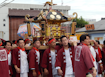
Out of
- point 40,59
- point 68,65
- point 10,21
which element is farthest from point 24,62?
point 10,21

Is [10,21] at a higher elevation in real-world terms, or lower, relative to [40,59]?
higher

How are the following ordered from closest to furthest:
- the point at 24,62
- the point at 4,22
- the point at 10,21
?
1. the point at 24,62
2. the point at 4,22
3. the point at 10,21

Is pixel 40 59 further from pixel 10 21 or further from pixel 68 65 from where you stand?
pixel 10 21

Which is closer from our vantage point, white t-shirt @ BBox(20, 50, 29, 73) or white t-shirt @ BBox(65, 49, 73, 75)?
white t-shirt @ BBox(65, 49, 73, 75)

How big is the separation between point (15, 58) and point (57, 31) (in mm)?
4442

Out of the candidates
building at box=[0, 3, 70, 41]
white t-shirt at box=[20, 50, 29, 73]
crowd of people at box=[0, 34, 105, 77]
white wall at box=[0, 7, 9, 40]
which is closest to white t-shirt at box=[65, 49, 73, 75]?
crowd of people at box=[0, 34, 105, 77]

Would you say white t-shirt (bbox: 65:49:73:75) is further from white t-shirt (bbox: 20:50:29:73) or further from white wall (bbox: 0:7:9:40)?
white wall (bbox: 0:7:9:40)

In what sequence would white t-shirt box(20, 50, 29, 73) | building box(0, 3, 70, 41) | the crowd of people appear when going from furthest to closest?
building box(0, 3, 70, 41) → white t-shirt box(20, 50, 29, 73) → the crowd of people

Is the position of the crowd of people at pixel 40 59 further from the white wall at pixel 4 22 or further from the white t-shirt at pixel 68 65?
the white wall at pixel 4 22

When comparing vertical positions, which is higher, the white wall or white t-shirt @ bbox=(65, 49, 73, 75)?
the white wall

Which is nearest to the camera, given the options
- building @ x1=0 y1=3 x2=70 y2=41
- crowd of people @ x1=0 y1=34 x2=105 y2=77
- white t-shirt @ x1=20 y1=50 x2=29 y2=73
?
crowd of people @ x1=0 y1=34 x2=105 y2=77

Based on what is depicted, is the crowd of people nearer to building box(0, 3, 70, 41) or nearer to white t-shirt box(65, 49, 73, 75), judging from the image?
white t-shirt box(65, 49, 73, 75)

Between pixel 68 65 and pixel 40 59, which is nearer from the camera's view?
pixel 68 65

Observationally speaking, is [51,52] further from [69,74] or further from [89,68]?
[89,68]
